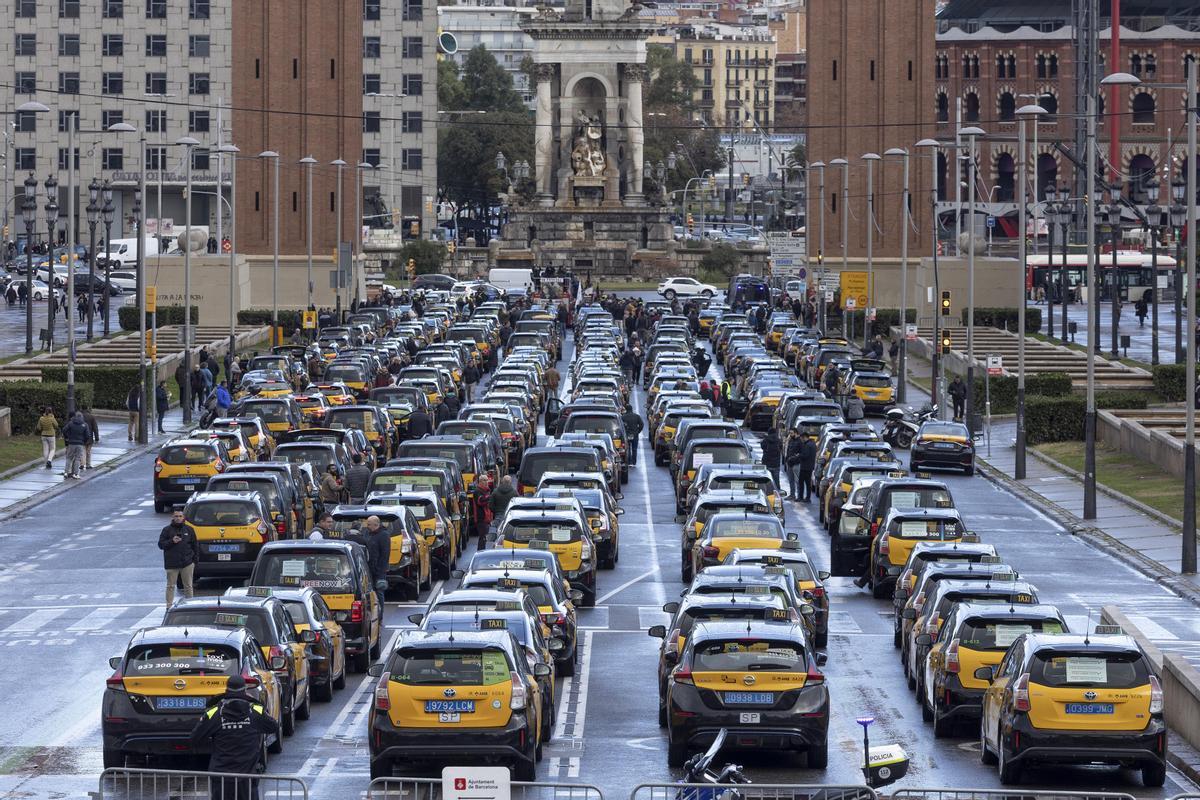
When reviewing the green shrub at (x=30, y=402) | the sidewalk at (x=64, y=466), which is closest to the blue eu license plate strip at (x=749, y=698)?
the sidewalk at (x=64, y=466)

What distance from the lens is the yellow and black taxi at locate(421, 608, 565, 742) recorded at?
22.2 m

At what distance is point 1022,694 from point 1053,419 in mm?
39783

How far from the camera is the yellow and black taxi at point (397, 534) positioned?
104 feet

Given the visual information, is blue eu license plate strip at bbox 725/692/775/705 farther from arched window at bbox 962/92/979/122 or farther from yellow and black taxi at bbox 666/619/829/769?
arched window at bbox 962/92/979/122

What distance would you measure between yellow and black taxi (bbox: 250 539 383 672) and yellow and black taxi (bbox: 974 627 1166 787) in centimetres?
906

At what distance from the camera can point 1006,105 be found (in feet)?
552

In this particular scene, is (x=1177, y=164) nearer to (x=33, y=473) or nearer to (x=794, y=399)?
(x=794, y=399)

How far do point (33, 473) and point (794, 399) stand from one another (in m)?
16.8

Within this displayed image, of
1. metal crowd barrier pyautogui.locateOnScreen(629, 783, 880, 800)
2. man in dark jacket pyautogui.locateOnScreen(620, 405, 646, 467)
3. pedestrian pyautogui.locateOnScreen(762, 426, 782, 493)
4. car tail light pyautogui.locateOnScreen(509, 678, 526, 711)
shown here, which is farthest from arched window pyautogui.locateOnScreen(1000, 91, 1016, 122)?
metal crowd barrier pyautogui.locateOnScreen(629, 783, 880, 800)

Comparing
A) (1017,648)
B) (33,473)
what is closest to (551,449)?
(33,473)

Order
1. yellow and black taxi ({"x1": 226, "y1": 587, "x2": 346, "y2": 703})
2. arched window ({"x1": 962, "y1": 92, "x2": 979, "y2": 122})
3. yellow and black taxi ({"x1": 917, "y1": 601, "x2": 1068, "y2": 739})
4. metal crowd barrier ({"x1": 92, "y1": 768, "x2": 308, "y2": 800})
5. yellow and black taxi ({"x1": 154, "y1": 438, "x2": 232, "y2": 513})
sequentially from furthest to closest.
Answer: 1. arched window ({"x1": 962, "y1": 92, "x2": 979, "y2": 122})
2. yellow and black taxi ({"x1": 154, "y1": 438, "x2": 232, "y2": 513})
3. yellow and black taxi ({"x1": 226, "y1": 587, "x2": 346, "y2": 703})
4. yellow and black taxi ({"x1": 917, "y1": 601, "x2": 1068, "y2": 739})
5. metal crowd barrier ({"x1": 92, "y1": 768, "x2": 308, "y2": 800})

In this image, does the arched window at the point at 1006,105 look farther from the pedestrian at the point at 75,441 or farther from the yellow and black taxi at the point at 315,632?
the yellow and black taxi at the point at 315,632

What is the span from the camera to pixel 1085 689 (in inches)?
781

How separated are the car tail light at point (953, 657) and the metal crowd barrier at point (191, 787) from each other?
637cm
